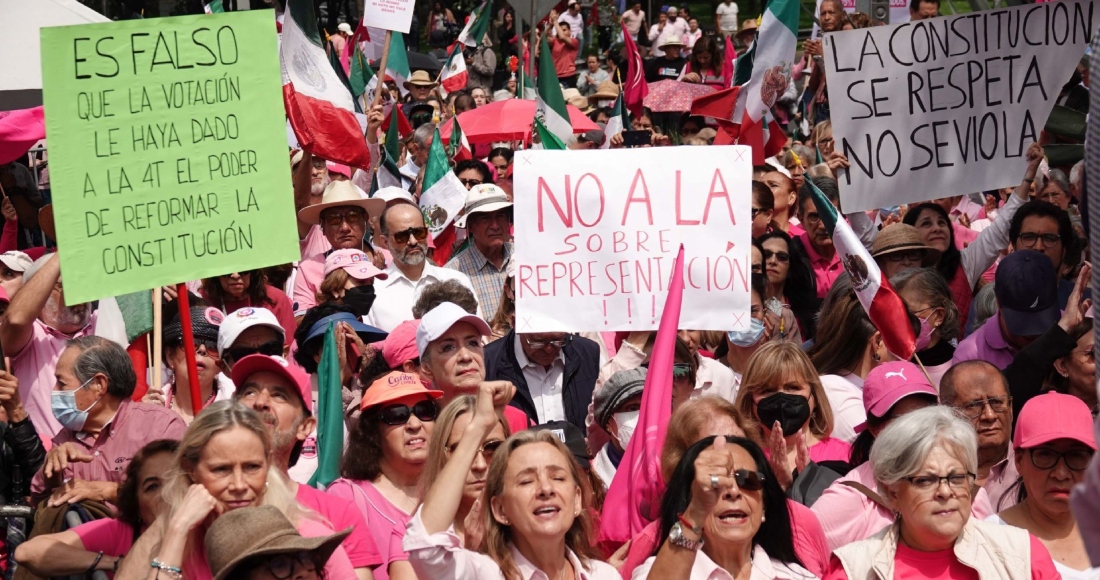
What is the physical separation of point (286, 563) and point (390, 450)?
1.25 m

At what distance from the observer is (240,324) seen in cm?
603

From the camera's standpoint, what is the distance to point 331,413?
5426 millimetres

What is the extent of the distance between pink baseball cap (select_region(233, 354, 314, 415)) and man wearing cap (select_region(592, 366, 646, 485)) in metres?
1.15

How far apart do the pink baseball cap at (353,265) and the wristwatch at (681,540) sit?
356cm

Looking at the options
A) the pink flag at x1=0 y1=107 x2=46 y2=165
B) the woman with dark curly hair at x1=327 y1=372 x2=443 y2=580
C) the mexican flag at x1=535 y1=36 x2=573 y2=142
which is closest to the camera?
the woman with dark curly hair at x1=327 y1=372 x2=443 y2=580

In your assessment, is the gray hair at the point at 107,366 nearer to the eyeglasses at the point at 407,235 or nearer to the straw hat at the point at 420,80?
the eyeglasses at the point at 407,235

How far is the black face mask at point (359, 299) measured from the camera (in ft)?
24.1

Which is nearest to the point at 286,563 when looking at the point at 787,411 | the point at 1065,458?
the point at 787,411

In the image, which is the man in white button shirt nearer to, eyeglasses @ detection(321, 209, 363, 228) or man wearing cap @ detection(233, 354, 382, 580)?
eyeglasses @ detection(321, 209, 363, 228)

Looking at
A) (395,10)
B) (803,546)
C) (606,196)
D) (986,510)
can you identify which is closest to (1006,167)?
(606,196)

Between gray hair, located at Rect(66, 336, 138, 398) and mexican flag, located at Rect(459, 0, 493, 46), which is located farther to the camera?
mexican flag, located at Rect(459, 0, 493, 46)

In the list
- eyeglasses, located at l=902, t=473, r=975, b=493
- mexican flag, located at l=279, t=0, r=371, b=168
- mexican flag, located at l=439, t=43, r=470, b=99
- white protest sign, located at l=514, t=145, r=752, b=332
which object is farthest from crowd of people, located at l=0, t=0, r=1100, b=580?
mexican flag, located at l=439, t=43, r=470, b=99

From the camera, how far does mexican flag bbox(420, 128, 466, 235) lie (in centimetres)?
982

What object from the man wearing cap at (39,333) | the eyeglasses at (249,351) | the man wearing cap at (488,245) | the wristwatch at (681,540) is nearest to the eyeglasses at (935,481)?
the wristwatch at (681,540)
